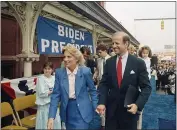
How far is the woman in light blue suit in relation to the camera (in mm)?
2299

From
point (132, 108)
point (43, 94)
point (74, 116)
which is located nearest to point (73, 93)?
point (74, 116)

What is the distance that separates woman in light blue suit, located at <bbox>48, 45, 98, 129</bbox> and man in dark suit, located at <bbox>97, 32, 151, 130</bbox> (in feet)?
0.63

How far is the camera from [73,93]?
232cm

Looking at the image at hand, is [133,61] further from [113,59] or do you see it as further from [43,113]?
[43,113]

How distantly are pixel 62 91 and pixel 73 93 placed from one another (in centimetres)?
11

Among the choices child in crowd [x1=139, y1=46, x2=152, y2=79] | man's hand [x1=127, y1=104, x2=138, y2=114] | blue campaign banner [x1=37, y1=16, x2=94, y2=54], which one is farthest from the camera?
blue campaign banner [x1=37, y1=16, x2=94, y2=54]

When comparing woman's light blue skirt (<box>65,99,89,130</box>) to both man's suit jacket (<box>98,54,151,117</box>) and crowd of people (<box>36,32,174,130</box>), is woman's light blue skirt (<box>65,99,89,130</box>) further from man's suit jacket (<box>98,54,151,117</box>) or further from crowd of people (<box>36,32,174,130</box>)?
man's suit jacket (<box>98,54,151,117</box>)

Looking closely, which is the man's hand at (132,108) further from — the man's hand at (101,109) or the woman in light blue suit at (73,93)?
the woman in light blue suit at (73,93)

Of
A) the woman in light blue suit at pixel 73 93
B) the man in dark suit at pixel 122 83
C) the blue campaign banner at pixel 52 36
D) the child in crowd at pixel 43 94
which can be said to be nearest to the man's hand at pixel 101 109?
the man in dark suit at pixel 122 83

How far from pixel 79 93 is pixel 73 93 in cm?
6

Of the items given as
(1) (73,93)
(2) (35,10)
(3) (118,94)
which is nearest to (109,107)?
(3) (118,94)

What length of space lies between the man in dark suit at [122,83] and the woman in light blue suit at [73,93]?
7.5 inches

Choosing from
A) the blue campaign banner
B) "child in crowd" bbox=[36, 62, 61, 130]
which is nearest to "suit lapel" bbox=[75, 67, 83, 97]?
"child in crowd" bbox=[36, 62, 61, 130]

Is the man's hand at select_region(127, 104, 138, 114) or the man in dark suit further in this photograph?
the man in dark suit
